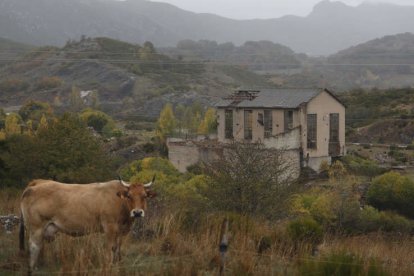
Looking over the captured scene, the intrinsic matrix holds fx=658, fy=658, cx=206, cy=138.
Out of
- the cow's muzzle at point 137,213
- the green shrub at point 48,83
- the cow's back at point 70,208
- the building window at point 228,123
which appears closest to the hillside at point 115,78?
the green shrub at point 48,83

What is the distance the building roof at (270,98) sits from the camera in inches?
1516

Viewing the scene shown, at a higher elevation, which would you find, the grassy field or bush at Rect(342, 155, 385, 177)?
the grassy field

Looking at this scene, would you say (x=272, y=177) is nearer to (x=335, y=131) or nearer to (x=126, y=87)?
(x=335, y=131)

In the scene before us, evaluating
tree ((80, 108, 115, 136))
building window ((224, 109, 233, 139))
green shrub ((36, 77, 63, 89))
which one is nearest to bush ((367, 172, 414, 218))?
building window ((224, 109, 233, 139))

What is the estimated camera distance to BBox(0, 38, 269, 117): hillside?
115812 millimetres

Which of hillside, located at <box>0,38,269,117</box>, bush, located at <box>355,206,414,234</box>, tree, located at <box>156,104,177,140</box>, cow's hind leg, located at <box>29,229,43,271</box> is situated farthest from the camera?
hillside, located at <box>0,38,269,117</box>

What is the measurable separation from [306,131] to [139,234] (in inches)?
1109

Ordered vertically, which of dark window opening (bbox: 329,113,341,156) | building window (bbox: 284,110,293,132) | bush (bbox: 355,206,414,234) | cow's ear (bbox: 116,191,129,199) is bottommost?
bush (bbox: 355,206,414,234)

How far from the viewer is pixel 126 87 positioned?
129m

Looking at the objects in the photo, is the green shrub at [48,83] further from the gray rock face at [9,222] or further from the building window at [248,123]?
the gray rock face at [9,222]

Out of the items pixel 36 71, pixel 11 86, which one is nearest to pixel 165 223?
pixel 11 86

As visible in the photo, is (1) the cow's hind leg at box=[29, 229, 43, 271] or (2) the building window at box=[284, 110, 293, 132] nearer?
(1) the cow's hind leg at box=[29, 229, 43, 271]

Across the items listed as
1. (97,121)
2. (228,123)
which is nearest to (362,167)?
(228,123)

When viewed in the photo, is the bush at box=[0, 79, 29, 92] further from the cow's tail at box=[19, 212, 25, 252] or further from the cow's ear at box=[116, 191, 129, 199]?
the cow's ear at box=[116, 191, 129, 199]
